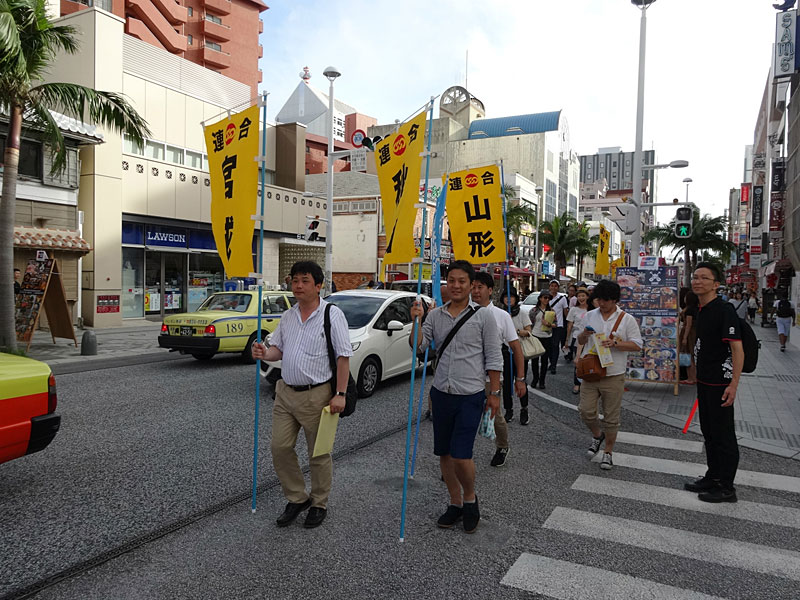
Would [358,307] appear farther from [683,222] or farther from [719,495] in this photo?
[683,222]

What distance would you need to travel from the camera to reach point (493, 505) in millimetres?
4547

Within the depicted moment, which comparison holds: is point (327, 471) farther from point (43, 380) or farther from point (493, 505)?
point (43, 380)

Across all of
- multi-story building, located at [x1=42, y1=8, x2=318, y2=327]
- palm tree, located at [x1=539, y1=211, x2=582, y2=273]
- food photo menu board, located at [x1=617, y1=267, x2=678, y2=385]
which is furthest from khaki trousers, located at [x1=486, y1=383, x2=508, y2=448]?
palm tree, located at [x1=539, y1=211, x2=582, y2=273]

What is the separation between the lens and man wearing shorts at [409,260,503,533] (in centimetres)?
386

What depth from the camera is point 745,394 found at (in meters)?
9.62

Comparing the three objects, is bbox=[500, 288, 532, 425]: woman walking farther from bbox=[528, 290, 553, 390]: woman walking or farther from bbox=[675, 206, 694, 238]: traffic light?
bbox=[675, 206, 694, 238]: traffic light

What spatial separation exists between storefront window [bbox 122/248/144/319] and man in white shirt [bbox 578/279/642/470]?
63.4 feet

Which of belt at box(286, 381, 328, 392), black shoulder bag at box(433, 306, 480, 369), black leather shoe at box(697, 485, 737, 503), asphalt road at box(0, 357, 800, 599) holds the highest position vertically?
black shoulder bag at box(433, 306, 480, 369)

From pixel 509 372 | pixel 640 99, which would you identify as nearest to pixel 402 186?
pixel 509 372

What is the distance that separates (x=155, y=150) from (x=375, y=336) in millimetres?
17503

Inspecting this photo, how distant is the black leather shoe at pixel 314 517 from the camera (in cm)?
399

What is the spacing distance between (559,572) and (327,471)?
1667mm

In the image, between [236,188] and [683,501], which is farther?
[236,188]

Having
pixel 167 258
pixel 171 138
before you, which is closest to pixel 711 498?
pixel 167 258
